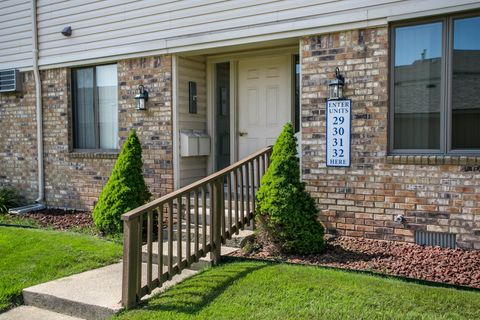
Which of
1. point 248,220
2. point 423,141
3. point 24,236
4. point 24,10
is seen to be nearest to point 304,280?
point 248,220

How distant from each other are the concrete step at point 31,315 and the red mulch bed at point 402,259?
203 cm

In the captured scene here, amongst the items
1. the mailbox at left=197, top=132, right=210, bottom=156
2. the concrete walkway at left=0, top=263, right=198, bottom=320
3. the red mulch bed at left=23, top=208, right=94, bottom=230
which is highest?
the mailbox at left=197, top=132, right=210, bottom=156

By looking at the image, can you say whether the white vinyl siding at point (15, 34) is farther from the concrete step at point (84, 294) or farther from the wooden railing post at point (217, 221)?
the wooden railing post at point (217, 221)

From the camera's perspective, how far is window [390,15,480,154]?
17.7ft

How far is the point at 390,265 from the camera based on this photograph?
496cm

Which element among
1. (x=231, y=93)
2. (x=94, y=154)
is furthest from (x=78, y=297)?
(x=231, y=93)

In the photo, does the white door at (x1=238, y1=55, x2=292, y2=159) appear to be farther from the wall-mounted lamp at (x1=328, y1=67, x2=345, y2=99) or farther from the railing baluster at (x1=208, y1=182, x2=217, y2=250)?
the railing baluster at (x1=208, y1=182, x2=217, y2=250)

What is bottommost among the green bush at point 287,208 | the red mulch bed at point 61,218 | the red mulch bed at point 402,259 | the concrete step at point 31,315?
the concrete step at point 31,315

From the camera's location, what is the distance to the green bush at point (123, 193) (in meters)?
6.59

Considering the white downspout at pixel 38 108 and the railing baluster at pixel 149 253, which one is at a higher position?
the white downspout at pixel 38 108

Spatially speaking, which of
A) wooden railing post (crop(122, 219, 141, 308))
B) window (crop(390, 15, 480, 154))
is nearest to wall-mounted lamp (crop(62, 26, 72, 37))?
wooden railing post (crop(122, 219, 141, 308))

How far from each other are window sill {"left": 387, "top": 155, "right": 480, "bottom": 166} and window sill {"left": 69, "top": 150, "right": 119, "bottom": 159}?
462 cm

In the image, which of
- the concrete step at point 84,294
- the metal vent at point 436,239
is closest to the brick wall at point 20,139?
the concrete step at point 84,294

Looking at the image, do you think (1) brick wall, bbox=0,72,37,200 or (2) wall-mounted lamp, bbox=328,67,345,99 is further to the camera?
(1) brick wall, bbox=0,72,37,200
